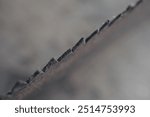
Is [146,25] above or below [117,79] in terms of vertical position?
above

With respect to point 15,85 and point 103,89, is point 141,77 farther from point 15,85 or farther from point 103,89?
point 15,85

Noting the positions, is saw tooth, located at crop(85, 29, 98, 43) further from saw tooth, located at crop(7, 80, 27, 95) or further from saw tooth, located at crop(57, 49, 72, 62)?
saw tooth, located at crop(7, 80, 27, 95)

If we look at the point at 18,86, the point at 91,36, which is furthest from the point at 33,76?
the point at 91,36

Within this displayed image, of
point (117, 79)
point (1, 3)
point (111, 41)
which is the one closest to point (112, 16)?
point (111, 41)

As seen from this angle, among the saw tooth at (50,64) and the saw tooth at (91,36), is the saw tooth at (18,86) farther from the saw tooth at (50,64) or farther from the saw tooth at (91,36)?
the saw tooth at (91,36)

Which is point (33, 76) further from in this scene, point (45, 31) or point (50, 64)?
point (45, 31)

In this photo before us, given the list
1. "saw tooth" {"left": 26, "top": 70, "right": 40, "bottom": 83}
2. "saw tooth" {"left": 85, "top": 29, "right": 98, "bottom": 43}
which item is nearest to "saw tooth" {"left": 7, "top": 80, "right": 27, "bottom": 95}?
"saw tooth" {"left": 26, "top": 70, "right": 40, "bottom": 83}

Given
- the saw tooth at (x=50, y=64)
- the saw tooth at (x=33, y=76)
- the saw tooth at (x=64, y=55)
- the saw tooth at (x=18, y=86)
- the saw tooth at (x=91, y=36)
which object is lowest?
the saw tooth at (x=18, y=86)

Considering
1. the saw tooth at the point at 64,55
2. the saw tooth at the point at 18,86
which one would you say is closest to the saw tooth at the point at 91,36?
the saw tooth at the point at 64,55
